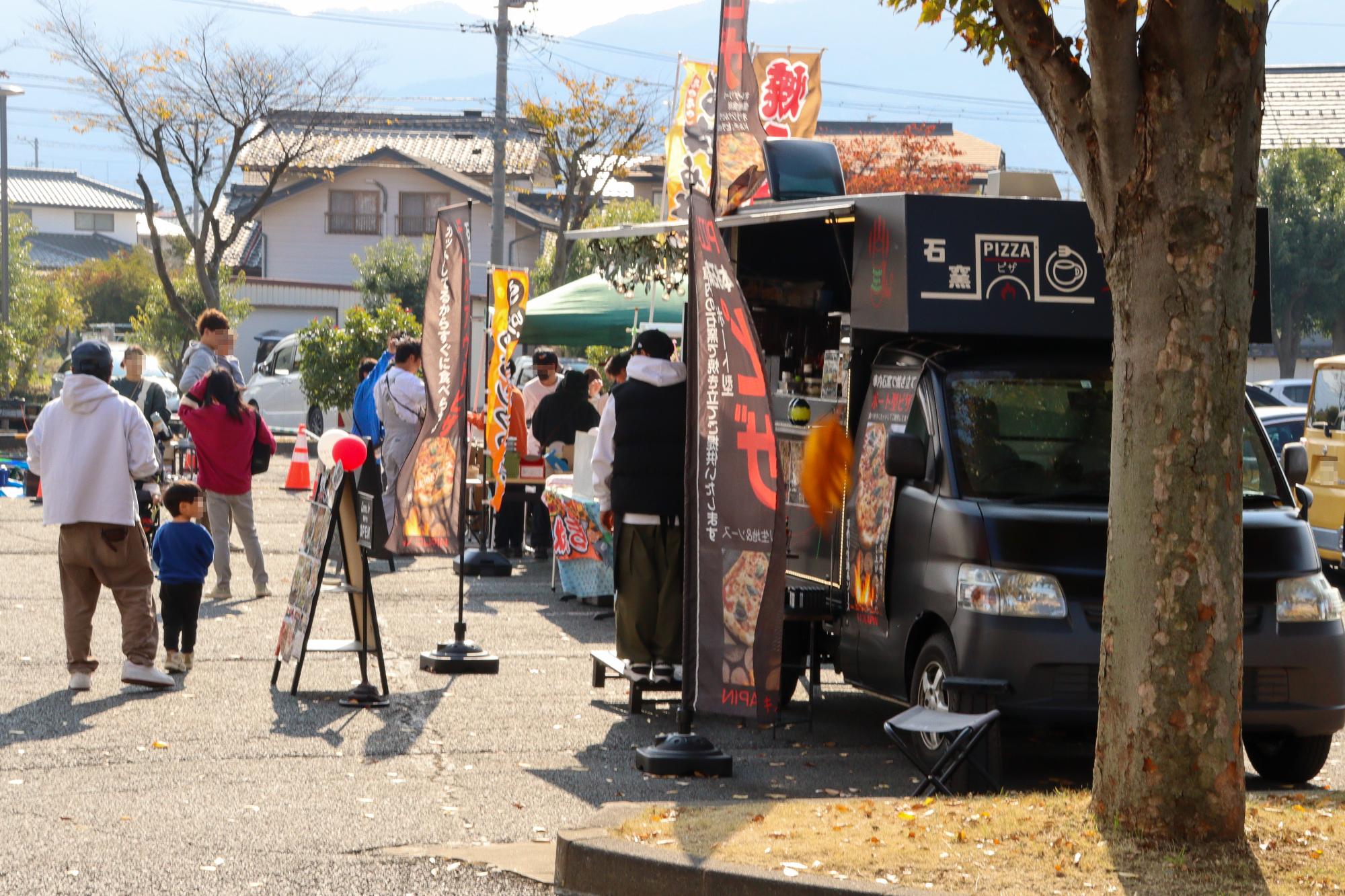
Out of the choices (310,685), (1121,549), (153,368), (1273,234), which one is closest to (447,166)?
(153,368)

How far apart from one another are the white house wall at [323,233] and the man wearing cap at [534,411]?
35.5 meters

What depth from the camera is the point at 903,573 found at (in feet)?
25.6

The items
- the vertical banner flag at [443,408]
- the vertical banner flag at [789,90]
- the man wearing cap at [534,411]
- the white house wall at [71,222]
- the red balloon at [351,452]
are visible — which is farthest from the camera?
the white house wall at [71,222]

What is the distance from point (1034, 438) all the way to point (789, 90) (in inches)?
354

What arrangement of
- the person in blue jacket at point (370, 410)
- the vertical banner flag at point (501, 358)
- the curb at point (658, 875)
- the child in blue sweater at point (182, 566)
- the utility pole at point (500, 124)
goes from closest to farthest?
the curb at point (658, 875)
the child in blue sweater at point (182, 566)
the vertical banner flag at point (501, 358)
the person in blue jacket at point (370, 410)
the utility pole at point (500, 124)

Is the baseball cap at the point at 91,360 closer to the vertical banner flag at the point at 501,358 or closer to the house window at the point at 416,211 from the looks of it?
→ the vertical banner flag at the point at 501,358

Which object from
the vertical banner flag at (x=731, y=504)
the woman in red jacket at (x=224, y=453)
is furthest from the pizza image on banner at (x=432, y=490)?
the vertical banner flag at (x=731, y=504)

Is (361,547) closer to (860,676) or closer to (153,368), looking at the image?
(860,676)

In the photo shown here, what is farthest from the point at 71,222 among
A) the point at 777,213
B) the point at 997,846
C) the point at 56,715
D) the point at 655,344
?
the point at 997,846

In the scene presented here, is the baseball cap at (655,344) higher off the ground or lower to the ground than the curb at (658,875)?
higher

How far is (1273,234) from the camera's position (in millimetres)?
37375

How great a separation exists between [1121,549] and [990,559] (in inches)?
59.3

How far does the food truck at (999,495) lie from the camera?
712cm

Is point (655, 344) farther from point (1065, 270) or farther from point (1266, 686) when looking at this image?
point (1266, 686)
